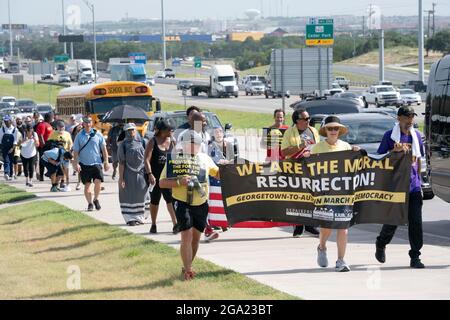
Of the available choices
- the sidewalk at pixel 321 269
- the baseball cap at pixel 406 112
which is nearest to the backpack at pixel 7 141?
the sidewalk at pixel 321 269

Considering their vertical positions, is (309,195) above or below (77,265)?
above

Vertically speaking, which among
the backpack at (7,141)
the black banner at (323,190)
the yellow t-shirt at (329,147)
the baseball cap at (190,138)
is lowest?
the backpack at (7,141)

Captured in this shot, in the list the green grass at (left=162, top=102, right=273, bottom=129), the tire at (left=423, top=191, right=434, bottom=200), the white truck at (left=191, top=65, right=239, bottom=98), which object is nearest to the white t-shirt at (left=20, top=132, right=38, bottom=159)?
the tire at (left=423, top=191, right=434, bottom=200)

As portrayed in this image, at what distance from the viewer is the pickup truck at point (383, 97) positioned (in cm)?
6969

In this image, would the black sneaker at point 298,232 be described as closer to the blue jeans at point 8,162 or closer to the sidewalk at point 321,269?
the sidewalk at point 321,269

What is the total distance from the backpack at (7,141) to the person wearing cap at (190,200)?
17.8m

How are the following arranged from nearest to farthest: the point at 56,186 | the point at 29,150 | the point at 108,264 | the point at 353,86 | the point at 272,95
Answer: the point at 108,264 → the point at 56,186 → the point at 29,150 → the point at 272,95 → the point at 353,86

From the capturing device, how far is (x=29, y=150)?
2847cm

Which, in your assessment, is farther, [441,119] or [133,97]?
[133,97]

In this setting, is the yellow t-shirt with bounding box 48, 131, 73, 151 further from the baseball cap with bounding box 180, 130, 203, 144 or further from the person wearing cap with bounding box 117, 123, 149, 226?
the baseball cap with bounding box 180, 130, 203, 144

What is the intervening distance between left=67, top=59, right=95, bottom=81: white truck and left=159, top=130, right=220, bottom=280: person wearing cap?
321ft
